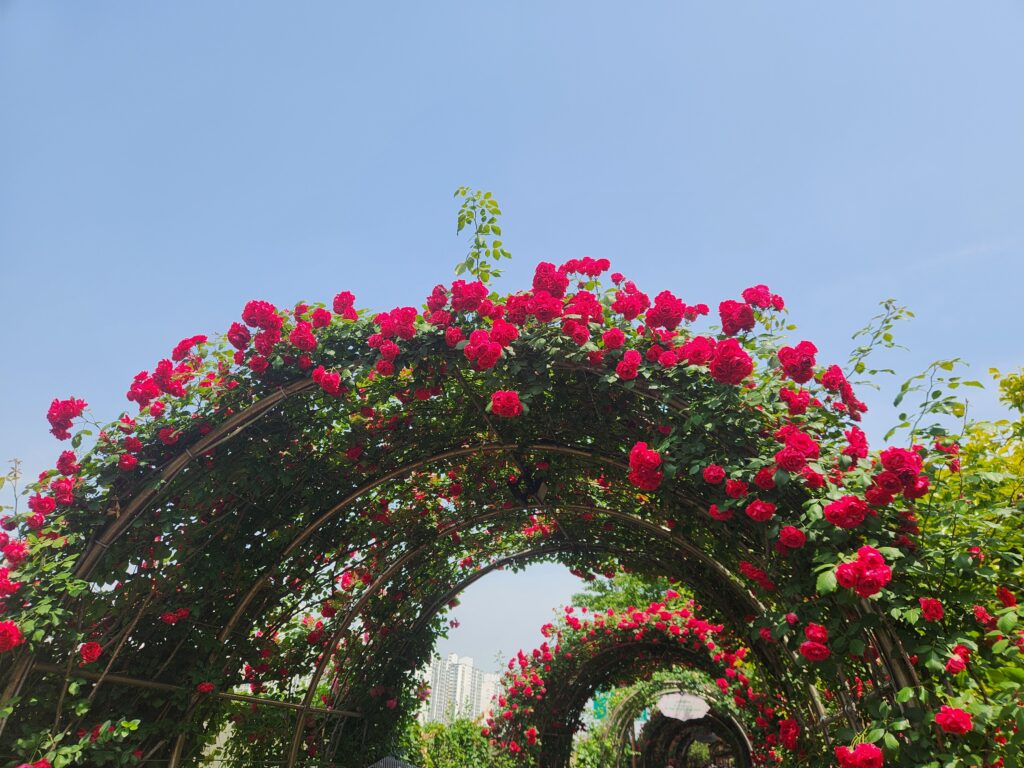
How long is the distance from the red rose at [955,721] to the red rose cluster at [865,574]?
35cm

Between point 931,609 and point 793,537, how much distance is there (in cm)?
42

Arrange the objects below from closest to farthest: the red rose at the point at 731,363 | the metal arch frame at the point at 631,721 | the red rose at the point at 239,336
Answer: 1. the red rose at the point at 731,363
2. the red rose at the point at 239,336
3. the metal arch frame at the point at 631,721

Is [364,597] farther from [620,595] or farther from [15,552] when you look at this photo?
[620,595]

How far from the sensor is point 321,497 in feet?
12.0

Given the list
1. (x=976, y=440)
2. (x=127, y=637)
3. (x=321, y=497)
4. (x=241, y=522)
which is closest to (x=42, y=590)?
(x=127, y=637)

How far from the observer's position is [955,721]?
1729 millimetres

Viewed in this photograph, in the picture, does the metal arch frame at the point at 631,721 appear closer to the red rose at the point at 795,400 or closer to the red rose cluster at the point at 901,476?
the red rose at the point at 795,400

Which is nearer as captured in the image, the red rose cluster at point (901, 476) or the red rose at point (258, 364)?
the red rose cluster at point (901, 476)

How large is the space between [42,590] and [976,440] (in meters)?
3.76

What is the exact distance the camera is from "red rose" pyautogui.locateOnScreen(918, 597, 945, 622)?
74.4 inches

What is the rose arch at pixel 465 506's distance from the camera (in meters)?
2.02

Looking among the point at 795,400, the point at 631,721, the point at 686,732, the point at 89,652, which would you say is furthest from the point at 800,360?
the point at 686,732

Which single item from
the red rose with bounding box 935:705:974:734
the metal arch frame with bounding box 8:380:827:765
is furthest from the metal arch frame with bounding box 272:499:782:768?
the red rose with bounding box 935:705:974:734

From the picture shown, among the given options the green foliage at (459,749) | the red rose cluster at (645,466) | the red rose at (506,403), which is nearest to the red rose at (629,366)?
the red rose cluster at (645,466)
